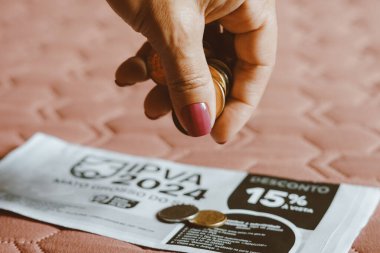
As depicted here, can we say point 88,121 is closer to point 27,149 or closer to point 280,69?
point 27,149

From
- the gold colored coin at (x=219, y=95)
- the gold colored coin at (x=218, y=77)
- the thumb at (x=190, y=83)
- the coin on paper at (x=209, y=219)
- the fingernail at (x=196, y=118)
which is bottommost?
the coin on paper at (x=209, y=219)

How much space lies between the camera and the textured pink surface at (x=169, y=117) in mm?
838

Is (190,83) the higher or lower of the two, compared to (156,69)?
lower

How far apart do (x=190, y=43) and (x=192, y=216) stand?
0.22 metres

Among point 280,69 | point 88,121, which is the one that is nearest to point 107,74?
point 88,121

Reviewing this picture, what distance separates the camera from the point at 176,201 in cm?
75

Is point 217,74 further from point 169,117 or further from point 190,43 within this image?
point 169,117

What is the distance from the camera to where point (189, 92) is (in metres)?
0.58

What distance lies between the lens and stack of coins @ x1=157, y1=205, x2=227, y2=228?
2.24ft

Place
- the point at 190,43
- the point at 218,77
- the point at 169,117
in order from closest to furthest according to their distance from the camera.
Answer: the point at 190,43
the point at 218,77
the point at 169,117

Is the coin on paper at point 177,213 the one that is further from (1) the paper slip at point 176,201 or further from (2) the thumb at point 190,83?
(2) the thumb at point 190,83

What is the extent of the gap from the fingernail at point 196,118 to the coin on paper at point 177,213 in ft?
0.41

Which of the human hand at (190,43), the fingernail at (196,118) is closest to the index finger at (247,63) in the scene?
the human hand at (190,43)

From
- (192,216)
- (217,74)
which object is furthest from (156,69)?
(192,216)
